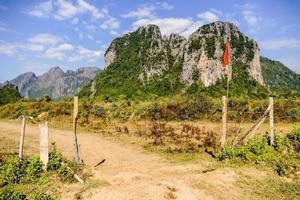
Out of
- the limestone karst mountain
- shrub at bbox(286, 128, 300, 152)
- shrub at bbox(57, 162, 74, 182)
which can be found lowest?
shrub at bbox(57, 162, 74, 182)

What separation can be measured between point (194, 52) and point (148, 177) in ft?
307

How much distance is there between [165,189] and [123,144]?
8.03m

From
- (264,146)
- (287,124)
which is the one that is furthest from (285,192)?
(287,124)

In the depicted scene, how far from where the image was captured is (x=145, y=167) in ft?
37.5

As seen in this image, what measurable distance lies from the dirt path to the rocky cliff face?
82.7 metres

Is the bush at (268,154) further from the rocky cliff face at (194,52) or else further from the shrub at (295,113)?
the rocky cliff face at (194,52)

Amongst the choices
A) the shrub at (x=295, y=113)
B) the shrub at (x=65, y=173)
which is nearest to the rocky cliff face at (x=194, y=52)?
the shrub at (x=295, y=113)

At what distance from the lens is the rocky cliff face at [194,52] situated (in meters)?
96.5

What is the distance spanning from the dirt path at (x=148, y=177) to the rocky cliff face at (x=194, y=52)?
82729 mm

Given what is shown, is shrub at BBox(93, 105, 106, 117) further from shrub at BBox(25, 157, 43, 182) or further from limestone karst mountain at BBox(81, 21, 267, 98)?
limestone karst mountain at BBox(81, 21, 267, 98)

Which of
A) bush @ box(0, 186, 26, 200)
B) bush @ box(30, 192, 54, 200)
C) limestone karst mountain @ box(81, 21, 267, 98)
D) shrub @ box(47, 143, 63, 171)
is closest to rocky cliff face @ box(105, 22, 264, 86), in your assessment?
limestone karst mountain @ box(81, 21, 267, 98)

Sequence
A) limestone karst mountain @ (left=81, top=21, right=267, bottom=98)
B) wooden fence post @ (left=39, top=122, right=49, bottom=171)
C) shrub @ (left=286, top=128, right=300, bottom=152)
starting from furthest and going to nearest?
limestone karst mountain @ (left=81, top=21, right=267, bottom=98), shrub @ (left=286, top=128, right=300, bottom=152), wooden fence post @ (left=39, top=122, right=49, bottom=171)

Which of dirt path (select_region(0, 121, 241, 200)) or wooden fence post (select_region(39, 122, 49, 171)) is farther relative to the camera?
wooden fence post (select_region(39, 122, 49, 171))

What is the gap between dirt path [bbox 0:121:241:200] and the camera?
840 centimetres
